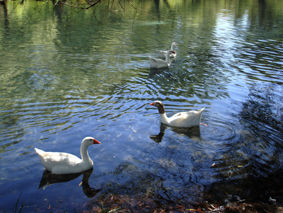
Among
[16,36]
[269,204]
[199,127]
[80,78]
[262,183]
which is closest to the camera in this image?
[269,204]

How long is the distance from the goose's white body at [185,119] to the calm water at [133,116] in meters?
0.26

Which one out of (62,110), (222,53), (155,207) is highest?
(222,53)

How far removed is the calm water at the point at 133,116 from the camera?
23.2 feet

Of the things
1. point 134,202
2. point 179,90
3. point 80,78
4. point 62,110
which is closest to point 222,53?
point 179,90

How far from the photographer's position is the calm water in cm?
707

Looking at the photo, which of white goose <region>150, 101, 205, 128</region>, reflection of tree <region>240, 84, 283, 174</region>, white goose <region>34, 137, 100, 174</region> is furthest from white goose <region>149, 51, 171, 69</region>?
white goose <region>34, 137, 100, 174</region>

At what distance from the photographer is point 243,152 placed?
8.35m

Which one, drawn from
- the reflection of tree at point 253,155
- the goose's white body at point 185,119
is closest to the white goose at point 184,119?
the goose's white body at point 185,119

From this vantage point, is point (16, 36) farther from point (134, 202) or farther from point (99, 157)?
point (134, 202)

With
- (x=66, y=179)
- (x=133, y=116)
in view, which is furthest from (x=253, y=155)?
(x=66, y=179)

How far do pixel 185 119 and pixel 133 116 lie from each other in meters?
2.00

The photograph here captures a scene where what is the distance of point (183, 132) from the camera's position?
32.3 feet

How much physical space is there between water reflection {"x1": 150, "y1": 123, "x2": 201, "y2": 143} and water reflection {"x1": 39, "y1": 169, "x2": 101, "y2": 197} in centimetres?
260

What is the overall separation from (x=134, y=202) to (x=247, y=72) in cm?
1245
